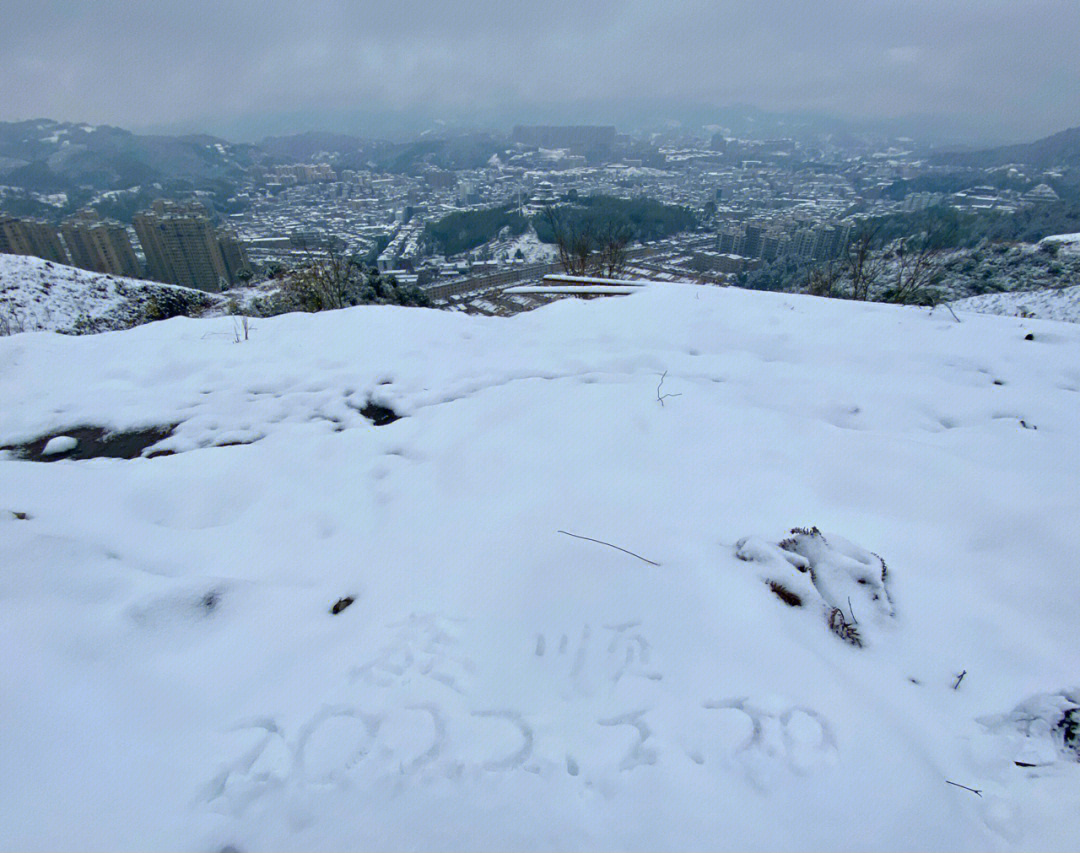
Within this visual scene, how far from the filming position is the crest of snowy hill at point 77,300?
9.04 meters

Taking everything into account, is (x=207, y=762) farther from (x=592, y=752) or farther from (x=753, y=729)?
(x=753, y=729)

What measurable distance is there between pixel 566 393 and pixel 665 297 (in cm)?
287

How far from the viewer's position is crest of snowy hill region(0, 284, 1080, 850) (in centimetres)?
123

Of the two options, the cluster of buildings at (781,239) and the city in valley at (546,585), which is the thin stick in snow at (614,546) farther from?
the cluster of buildings at (781,239)

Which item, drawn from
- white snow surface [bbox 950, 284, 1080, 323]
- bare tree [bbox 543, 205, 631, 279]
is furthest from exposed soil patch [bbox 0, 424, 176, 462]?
white snow surface [bbox 950, 284, 1080, 323]

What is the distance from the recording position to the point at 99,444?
3.12m

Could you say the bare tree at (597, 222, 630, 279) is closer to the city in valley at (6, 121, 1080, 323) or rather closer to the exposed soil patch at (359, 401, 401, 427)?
the city in valley at (6, 121, 1080, 323)

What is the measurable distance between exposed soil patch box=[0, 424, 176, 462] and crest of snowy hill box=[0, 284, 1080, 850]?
0.07ft

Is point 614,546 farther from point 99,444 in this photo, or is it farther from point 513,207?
point 513,207

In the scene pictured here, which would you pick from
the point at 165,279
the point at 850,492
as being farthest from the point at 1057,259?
the point at 165,279

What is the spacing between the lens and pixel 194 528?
2.30 m

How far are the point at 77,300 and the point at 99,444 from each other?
32.7ft

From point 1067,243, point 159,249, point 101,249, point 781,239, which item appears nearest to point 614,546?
point 1067,243

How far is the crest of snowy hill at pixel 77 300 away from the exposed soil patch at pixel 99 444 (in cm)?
776
